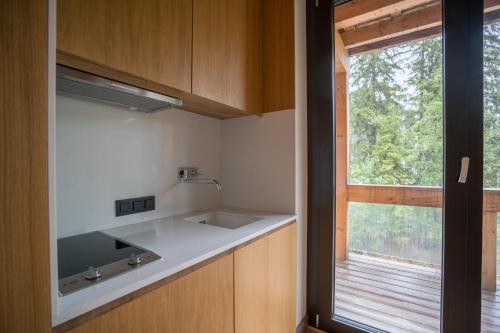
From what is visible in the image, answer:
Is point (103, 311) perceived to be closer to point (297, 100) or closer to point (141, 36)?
point (141, 36)

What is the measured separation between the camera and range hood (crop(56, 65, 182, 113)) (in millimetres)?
760

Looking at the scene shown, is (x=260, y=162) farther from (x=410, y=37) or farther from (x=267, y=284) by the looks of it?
(x=410, y=37)

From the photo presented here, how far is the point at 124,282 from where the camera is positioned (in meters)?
0.57

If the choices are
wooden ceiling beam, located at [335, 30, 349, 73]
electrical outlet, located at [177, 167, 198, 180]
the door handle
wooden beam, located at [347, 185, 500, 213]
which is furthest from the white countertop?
wooden ceiling beam, located at [335, 30, 349, 73]

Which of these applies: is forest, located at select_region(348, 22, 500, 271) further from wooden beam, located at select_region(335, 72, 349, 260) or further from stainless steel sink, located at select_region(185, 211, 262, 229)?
stainless steel sink, located at select_region(185, 211, 262, 229)

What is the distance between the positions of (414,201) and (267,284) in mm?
1031

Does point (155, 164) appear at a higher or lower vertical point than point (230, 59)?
lower

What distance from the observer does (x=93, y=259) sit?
0.71 meters

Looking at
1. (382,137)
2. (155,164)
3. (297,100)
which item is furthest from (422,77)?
(155,164)

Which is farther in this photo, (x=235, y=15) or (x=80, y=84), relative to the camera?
(x=235, y=15)

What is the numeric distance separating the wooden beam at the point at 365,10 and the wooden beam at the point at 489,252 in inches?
51.5

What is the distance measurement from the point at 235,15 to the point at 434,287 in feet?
6.57

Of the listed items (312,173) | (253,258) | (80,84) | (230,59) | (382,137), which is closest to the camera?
(80,84)

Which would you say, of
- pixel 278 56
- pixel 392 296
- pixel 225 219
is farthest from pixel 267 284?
pixel 278 56
